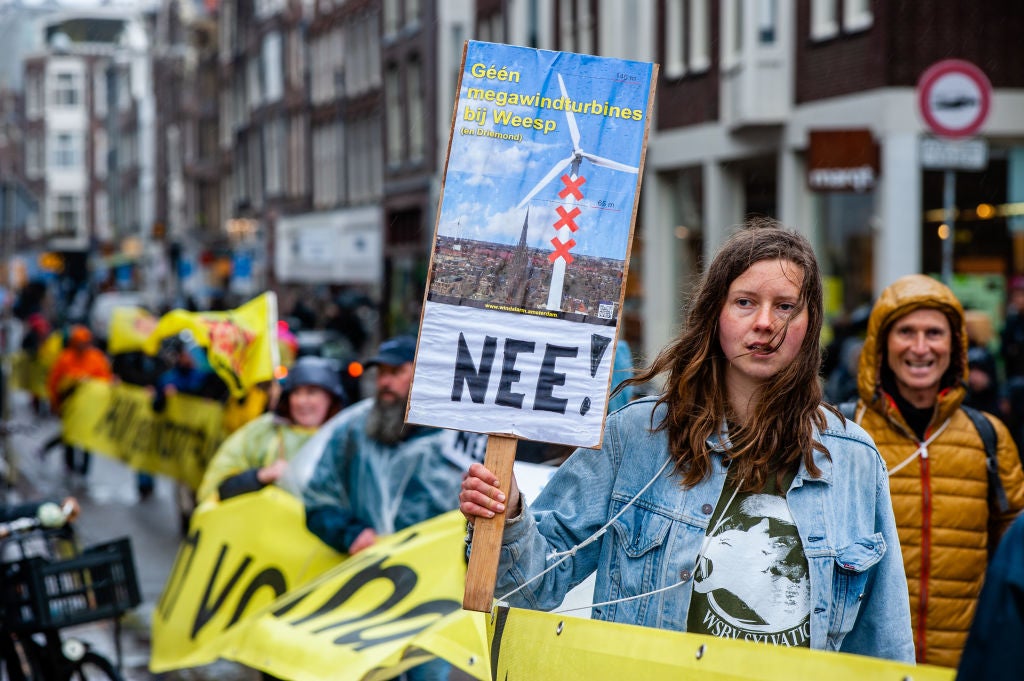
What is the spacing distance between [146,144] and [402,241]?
46325 mm

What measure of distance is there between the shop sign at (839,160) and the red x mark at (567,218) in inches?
405

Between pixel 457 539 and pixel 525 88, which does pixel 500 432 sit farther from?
pixel 457 539

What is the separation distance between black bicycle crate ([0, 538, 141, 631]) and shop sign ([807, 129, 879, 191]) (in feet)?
27.5

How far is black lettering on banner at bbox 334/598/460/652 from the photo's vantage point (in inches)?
206

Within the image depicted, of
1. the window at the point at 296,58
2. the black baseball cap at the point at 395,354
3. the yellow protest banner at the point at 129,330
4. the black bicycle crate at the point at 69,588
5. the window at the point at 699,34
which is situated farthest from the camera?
the window at the point at 296,58

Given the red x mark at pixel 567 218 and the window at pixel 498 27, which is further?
the window at pixel 498 27

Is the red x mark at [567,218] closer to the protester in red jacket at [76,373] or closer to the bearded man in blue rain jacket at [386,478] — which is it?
the bearded man in blue rain jacket at [386,478]

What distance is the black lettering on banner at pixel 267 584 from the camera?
7.02 metres

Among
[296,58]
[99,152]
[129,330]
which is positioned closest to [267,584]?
[129,330]

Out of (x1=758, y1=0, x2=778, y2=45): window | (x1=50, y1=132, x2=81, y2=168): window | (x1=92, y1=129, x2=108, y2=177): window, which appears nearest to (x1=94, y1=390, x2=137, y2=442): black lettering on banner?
(x1=758, y1=0, x2=778, y2=45): window

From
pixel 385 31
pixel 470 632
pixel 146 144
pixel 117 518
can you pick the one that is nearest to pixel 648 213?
pixel 117 518

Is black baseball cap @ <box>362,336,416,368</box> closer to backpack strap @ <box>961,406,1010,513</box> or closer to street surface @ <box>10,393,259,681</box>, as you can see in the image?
street surface @ <box>10,393,259,681</box>

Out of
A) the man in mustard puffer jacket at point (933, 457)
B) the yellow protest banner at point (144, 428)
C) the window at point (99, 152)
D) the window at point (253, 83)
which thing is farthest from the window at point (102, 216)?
the man in mustard puffer jacket at point (933, 457)

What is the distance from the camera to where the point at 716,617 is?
3.28 metres
